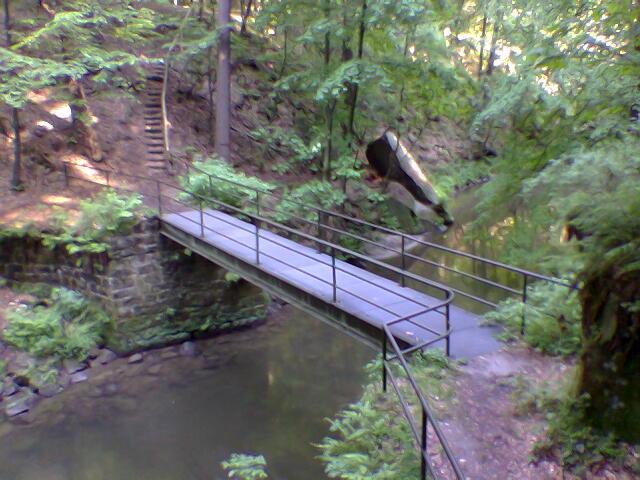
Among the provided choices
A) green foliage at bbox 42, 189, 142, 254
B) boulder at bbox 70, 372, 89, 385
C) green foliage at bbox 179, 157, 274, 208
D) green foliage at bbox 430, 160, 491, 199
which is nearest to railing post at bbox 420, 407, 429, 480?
boulder at bbox 70, 372, 89, 385

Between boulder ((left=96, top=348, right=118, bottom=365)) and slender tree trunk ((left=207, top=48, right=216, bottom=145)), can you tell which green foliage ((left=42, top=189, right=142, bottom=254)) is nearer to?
boulder ((left=96, top=348, right=118, bottom=365))

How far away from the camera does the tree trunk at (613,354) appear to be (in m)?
3.87

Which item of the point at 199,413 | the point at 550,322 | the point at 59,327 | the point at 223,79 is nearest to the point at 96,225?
the point at 59,327

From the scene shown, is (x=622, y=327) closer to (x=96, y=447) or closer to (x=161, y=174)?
(x=96, y=447)

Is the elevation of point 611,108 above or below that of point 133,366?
above

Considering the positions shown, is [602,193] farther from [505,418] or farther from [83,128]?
[83,128]

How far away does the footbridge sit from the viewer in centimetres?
499

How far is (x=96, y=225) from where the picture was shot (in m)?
10.7

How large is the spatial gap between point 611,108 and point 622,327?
8.86 ft

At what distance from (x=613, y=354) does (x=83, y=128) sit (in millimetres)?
13346

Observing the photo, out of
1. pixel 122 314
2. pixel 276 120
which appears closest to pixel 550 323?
pixel 122 314

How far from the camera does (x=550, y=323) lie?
19.3ft

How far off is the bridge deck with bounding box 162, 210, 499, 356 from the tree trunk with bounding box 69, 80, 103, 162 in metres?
4.04

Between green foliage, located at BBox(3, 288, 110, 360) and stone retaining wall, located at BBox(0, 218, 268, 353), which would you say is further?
stone retaining wall, located at BBox(0, 218, 268, 353)
